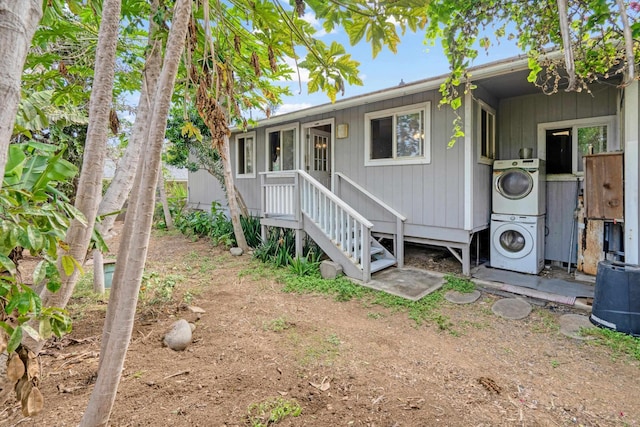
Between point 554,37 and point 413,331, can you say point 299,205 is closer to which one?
point 413,331

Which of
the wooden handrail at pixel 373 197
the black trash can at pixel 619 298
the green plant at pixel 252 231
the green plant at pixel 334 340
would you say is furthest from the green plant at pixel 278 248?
the black trash can at pixel 619 298

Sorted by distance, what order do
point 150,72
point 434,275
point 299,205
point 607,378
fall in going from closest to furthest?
point 150,72 < point 607,378 < point 434,275 < point 299,205

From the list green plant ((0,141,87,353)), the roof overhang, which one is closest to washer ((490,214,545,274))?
the roof overhang

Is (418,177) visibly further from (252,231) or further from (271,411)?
(271,411)

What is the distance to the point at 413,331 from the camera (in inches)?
126

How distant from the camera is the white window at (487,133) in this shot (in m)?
5.13

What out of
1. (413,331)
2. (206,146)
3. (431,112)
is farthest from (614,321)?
(206,146)

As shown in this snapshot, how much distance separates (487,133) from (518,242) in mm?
1971

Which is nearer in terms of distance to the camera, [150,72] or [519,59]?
[150,72]

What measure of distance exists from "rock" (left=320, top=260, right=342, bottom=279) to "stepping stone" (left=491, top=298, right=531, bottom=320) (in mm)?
2149

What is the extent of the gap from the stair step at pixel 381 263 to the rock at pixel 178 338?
2860mm

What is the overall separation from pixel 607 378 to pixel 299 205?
4.42 metres

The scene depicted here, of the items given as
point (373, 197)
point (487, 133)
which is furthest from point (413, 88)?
point (373, 197)

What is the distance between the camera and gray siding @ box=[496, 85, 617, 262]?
191 inches
